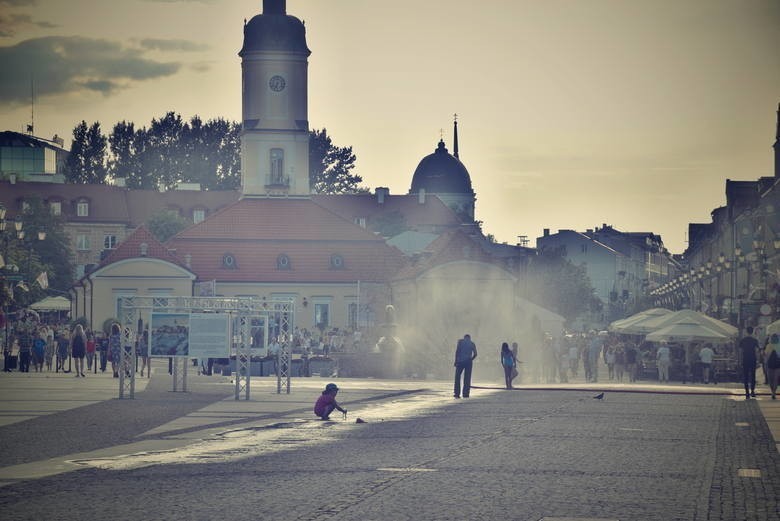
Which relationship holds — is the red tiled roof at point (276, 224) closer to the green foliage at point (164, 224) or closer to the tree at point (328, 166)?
the green foliage at point (164, 224)

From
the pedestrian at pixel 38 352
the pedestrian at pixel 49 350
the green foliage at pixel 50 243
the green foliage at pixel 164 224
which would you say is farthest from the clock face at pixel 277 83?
the pedestrian at pixel 38 352

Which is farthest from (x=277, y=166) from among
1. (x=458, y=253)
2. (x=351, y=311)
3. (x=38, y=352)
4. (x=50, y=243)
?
(x=38, y=352)

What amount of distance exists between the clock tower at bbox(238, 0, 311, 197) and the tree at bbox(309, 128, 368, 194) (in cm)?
3307

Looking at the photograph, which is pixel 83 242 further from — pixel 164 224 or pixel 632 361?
pixel 632 361

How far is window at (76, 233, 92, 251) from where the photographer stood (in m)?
142

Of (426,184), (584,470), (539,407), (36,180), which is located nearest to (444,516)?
(584,470)

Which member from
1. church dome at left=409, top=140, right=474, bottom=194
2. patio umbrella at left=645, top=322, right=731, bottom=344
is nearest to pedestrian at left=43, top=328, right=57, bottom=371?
patio umbrella at left=645, top=322, right=731, bottom=344

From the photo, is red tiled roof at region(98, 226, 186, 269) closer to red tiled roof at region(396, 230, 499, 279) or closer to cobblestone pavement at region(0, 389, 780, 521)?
red tiled roof at region(396, 230, 499, 279)

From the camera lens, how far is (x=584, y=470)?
19703mm

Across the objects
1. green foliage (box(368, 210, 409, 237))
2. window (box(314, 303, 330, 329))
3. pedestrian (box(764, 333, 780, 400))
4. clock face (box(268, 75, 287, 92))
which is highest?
clock face (box(268, 75, 287, 92))

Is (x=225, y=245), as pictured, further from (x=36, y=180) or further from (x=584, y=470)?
(x=584, y=470)

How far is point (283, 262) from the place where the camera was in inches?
3812

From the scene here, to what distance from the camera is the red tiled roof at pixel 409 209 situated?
153000 mm

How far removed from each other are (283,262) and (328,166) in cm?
4728
